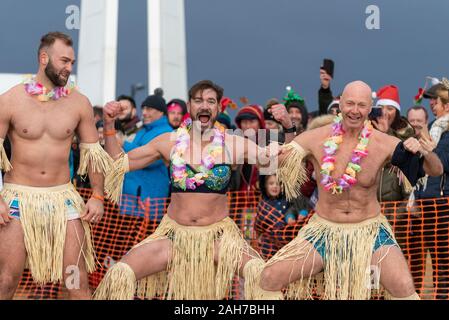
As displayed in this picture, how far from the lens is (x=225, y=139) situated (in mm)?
6441

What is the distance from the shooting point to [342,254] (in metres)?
5.94

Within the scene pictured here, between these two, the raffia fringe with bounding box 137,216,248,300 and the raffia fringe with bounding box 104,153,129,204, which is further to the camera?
the raffia fringe with bounding box 104,153,129,204

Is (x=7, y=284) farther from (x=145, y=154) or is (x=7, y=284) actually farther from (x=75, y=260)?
(x=145, y=154)

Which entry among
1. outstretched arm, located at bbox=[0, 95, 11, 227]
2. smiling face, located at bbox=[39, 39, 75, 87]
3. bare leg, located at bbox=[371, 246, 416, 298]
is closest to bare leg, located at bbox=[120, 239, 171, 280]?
outstretched arm, located at bbox=[0, 95, 11, 227]

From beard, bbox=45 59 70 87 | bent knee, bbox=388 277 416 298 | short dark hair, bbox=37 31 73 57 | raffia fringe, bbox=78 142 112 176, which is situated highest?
short dark hair, bbox=37 31 73 57

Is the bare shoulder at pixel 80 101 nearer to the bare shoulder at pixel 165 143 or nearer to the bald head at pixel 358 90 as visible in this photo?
the bare shoulder at pixel 165 143

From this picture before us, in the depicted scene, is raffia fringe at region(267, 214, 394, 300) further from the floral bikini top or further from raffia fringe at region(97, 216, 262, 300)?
the floral bikini top

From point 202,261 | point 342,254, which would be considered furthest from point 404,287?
point 202,261

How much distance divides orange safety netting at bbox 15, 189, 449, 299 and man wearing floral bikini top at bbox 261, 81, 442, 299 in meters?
0.95

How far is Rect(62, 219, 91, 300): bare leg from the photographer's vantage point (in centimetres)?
591

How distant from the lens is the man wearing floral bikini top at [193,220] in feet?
20.3

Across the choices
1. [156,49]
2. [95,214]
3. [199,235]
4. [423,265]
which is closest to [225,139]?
[199,235]

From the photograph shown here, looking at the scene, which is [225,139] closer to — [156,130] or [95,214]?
[95,214]

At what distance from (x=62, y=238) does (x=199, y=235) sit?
1026 millimetres
